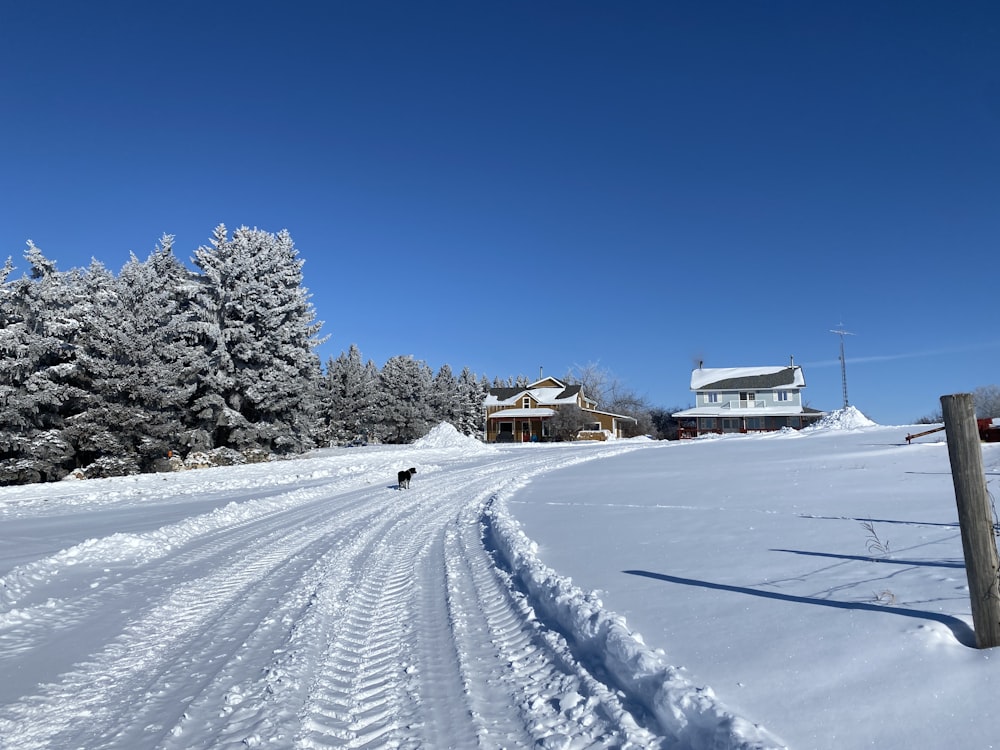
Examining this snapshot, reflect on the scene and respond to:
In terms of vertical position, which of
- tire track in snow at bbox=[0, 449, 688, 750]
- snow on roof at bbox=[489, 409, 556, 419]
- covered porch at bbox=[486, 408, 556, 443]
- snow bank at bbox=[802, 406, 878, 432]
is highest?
snow on roof at bbox=[489, 409, 556, 419]

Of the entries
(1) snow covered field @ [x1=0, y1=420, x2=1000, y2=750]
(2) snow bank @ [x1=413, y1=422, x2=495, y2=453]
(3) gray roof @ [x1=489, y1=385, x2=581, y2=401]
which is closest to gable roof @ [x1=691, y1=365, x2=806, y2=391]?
(3) gray roof @ [x1=489, y1=385, x2=581, y2=401]

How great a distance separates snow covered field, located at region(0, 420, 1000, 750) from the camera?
342 centimetres

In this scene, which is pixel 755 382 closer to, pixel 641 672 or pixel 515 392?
pixel 515 392

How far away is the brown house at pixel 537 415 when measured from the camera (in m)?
66.4

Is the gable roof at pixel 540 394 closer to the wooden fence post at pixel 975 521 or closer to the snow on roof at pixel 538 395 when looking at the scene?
the snow on roof at pixel 538 395

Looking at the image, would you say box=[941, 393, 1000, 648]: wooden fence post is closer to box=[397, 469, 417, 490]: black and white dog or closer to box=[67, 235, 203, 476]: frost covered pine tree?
box=[397, 469, 417, 490]: black and white dog

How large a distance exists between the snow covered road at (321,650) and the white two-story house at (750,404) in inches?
2394

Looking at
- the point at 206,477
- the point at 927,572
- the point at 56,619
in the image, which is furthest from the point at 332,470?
the point at 927,572

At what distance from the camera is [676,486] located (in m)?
15.0

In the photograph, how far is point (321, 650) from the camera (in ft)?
16.6

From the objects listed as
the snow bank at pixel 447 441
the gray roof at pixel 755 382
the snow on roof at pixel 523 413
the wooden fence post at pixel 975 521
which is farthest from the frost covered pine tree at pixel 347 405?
the wooden fence post at pixel 975 521

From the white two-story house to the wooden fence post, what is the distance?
210 ft

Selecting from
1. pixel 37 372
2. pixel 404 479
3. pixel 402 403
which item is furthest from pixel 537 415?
pixel 404 479

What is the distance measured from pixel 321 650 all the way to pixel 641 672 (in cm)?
259
